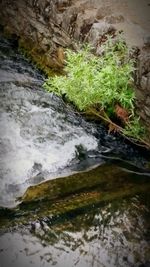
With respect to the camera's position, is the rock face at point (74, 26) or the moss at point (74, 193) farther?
the rock face at point (74, 26)

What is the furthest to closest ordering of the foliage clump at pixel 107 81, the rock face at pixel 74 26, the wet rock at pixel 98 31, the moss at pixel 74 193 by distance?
the wet rock at pixel 98 31, the rock face at pixel 74 26, the foliage clump at pixel 107 81, the moss at pixel 74 193

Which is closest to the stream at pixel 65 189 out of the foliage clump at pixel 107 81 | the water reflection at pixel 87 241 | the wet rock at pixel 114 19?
the water reflection at pixel 87 241

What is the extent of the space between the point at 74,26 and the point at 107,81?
1.27 metres

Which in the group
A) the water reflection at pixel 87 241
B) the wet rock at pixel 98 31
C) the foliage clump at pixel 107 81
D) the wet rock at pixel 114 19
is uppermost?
the wet rock at pixel 114 19

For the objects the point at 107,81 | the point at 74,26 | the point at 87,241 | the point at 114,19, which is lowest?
the point at 87,241

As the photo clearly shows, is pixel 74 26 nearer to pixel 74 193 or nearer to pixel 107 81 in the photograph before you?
pixel 107 81

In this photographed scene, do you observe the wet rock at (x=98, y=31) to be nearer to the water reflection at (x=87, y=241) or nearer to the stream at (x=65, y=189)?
the stream at (x=65, y=189)

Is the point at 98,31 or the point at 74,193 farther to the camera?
the point at 98,31

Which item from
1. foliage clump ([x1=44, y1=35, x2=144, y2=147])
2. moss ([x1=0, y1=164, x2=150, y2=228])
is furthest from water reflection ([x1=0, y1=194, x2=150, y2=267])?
foliage clump ([x1=44, y1=35, x2=144, y2=147])

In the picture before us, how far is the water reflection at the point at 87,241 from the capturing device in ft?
11.2

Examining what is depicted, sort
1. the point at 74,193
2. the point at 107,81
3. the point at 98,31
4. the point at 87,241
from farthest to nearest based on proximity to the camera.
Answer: the point at 98,31 < the point at 107,81 < the point at 74,193 < the point at 87,241

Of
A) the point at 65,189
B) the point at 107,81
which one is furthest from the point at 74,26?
the point at 65,189

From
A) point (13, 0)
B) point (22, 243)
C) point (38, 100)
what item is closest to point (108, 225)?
point (22, 243)

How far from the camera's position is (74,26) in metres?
5.24
